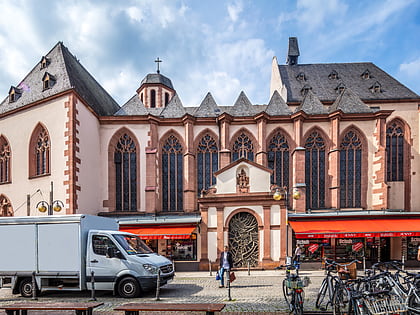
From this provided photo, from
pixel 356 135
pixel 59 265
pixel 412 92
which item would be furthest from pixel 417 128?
pixel 59 265

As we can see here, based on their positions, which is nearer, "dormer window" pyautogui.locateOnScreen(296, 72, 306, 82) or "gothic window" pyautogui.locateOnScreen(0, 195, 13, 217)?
"gothic window" pyautogui.locateOnScreen(0, 195, 13, 217)

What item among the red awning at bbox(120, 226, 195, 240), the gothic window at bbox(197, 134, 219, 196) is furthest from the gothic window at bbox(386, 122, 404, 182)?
the red awning at bbox(120, 226, 195, 240)

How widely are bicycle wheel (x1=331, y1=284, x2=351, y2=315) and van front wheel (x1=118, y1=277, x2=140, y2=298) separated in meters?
5.51

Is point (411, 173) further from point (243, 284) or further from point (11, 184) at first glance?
point (11, 184)

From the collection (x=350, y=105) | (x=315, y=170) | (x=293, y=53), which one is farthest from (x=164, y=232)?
(x=293, y=53)

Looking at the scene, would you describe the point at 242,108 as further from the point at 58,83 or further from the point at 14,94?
the point at 14,94

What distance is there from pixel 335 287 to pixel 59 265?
25.6ft

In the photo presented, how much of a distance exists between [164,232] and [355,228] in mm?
9623

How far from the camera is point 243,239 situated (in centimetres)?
1502

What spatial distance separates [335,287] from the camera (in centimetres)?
659

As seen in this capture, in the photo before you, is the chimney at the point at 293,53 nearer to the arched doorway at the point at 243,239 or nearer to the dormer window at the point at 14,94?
the arched doorway at the point at 243,239

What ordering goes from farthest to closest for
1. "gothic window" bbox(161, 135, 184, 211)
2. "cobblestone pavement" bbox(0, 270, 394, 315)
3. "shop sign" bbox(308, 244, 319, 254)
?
"gothic window" bbox(161, 135, 184, 211) < "shop sign" bbox(308, 244, 319, 254) < "cobblestone pavement" bbox(0, 270, 394, 315)

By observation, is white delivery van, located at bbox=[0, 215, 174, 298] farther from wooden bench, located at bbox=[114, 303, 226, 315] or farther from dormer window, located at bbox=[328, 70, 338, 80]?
dormer window, located at bbox=[328, 70, 338, 80]

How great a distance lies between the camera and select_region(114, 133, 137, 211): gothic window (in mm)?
20141
